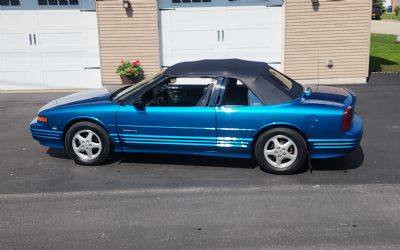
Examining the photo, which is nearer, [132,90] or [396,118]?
[132,90]

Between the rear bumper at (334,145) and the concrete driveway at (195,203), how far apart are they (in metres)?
0.29

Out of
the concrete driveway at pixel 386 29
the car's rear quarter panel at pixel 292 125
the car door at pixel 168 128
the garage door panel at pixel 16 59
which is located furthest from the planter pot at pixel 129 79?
the concrete driveway at pixel 386 29

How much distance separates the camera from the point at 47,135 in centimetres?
705

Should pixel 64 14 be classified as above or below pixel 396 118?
above

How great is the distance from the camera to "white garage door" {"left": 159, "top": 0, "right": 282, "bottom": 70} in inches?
500

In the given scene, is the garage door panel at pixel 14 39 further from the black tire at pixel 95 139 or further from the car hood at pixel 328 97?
the car hood at pixel 328 97

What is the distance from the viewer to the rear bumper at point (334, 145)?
20.7 feet

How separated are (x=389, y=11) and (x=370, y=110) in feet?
162

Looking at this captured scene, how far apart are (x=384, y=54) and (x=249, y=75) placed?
44.1 ft

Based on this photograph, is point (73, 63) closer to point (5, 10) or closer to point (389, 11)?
point (5, 10)

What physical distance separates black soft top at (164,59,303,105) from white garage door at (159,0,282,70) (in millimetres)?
5891

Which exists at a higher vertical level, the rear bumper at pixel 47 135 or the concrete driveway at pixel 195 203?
the rear bumper at pixel 47 135

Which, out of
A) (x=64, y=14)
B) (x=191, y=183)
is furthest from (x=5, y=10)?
(x=191, y=183)

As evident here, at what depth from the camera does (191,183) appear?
6258 millimetres
